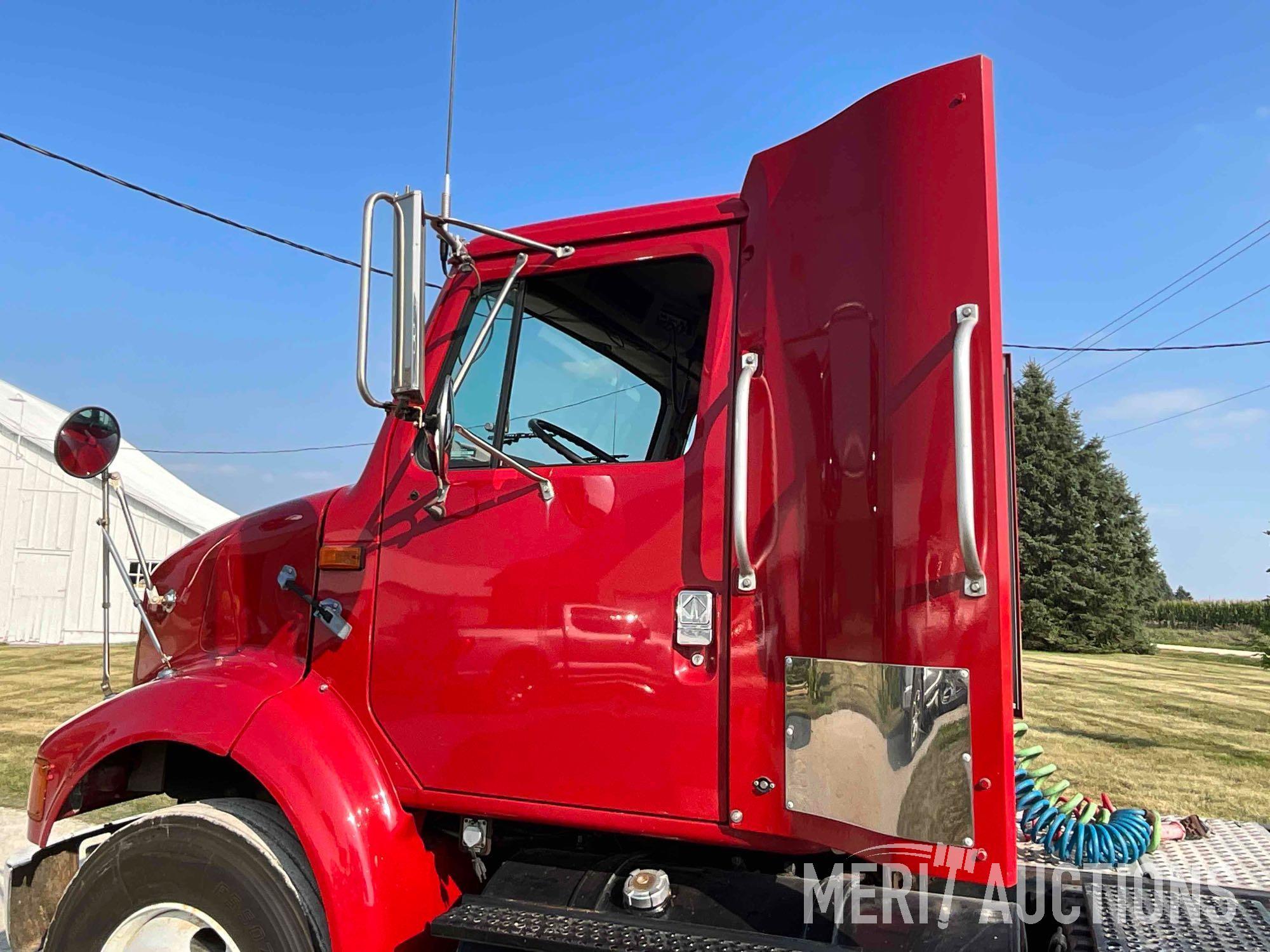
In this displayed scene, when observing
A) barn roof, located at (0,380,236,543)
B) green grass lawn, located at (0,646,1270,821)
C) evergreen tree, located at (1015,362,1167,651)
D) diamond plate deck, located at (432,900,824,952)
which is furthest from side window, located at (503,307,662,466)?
evergreen tree, located at (1015,362,1167,651)

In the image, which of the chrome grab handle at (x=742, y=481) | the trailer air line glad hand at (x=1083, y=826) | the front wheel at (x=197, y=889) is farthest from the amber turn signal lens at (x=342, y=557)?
the trailer air line glad hand at (x=1083, y=826)

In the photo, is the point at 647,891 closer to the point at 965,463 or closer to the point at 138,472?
the point at 965,463

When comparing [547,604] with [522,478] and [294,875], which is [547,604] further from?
[294,875]

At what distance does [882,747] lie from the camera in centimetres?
182

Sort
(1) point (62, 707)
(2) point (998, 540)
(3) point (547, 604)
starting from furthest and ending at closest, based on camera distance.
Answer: (1) point (62, 707), (3) point (547, 604), (2) point (998, 540)

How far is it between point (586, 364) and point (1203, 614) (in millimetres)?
42935

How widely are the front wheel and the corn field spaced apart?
39.1m

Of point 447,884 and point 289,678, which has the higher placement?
point 289,678

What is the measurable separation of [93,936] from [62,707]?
9.63 meters

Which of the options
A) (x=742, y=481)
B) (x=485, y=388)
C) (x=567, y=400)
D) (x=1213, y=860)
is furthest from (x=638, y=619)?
(x=1213, y=860)

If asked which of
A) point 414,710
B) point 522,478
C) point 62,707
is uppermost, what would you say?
point 522,478

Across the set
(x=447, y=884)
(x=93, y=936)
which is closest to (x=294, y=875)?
(x=447, y=884)

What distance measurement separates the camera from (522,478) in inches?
92.5

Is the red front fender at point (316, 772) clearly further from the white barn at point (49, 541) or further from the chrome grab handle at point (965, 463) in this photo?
the white barn at point (49, 541)
